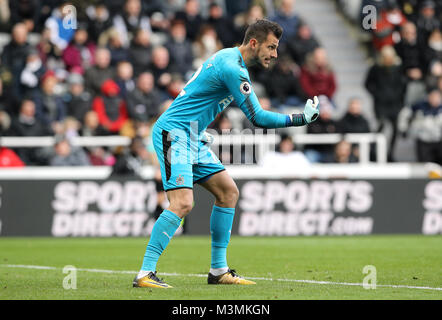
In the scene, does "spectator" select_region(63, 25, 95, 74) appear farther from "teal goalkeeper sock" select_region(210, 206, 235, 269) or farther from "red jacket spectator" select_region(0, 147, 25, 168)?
"teal goalkeeper sock" select_region(210, 206, 235, 269)

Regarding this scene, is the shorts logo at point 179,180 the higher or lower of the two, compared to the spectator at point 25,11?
lower

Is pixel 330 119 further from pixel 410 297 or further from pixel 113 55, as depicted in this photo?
pixel 410 297

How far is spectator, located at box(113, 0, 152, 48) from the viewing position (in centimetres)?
1989

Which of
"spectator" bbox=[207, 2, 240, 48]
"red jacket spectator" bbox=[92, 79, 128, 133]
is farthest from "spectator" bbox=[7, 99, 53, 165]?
"spectator" bbox=[207, 2, 240, 48]

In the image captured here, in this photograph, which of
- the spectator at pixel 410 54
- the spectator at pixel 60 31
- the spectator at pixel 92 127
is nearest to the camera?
the spectator at pixel 92 127

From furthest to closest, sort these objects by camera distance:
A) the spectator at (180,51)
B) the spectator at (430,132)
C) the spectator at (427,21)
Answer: the spectator at (427,21) → the spectator at (180,51) → the spectator at (430,132)

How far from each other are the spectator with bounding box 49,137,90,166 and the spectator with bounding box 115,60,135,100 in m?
1.67

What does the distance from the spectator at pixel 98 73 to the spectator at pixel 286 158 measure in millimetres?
3751

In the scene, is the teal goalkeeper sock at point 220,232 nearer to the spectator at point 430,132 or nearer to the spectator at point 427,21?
the spectator at point 430,132

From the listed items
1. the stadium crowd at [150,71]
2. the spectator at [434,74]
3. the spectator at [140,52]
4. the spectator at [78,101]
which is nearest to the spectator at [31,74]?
the stadium crowd at [150,71]

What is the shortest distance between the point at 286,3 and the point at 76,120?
5.62m

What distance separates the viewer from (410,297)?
7426 mm

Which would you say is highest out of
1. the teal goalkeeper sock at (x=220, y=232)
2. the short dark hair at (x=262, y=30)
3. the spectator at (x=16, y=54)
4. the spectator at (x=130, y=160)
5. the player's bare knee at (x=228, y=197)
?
the spectator at (x=16, y=54)

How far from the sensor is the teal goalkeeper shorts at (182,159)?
837 centimetres
